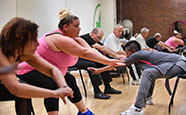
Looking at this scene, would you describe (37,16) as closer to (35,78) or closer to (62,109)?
(62,109)

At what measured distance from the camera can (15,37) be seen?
138cm

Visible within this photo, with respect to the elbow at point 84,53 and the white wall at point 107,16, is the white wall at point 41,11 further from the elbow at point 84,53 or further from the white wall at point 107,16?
the white wall at point 107,16

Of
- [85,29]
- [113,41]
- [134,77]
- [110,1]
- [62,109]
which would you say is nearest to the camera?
[62,109]

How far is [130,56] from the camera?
2.97 m

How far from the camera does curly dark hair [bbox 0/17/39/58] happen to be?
1.38 meters

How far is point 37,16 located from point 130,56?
289 centimetres

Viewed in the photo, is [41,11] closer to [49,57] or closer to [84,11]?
[84,11]

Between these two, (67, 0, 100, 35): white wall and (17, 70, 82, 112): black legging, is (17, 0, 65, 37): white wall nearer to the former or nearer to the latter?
(67, 0, 100, 35): white wall

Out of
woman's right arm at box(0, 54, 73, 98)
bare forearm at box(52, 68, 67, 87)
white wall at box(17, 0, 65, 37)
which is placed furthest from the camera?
white wall at box(17, 0, 65, 37)

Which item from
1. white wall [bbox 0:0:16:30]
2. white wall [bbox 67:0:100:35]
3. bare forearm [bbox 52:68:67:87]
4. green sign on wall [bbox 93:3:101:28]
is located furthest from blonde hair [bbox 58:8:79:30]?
green sign on wall [bbox 93:3:101:28]

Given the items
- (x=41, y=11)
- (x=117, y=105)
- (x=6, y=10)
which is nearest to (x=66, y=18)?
(x=117, y=105)

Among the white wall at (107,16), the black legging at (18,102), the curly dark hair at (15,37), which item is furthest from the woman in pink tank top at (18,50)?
the white wall at (107,16)

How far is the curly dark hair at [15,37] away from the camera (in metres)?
1.38

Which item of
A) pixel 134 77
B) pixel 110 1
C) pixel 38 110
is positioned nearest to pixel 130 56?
pixel 38 110
